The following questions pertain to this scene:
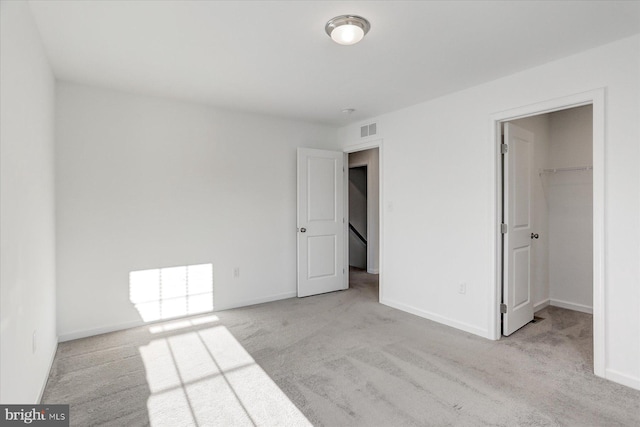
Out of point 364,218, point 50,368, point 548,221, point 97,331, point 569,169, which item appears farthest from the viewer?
point 364,218

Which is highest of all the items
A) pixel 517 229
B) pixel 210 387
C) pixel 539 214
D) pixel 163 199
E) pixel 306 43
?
pixel 306 43

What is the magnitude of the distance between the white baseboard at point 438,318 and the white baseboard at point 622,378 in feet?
3.07

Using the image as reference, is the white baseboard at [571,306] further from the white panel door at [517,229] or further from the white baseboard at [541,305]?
the white panel door at [517,229]

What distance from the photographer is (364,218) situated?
7098mm

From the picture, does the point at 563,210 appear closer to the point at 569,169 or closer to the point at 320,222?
the point at 569,169

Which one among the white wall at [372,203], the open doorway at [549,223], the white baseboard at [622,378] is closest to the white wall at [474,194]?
the white baseboard at [622,378]

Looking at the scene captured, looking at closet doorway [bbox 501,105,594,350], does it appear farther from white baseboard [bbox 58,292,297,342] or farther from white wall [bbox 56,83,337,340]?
white baseboard [bbox 58,292,297,342]

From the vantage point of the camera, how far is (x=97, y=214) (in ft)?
10.9

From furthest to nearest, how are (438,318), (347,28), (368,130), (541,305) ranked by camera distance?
(368,130) → (541,305) → (438,318) → (347,28)

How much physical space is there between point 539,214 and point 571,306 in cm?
119

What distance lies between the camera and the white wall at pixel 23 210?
5.16 ft

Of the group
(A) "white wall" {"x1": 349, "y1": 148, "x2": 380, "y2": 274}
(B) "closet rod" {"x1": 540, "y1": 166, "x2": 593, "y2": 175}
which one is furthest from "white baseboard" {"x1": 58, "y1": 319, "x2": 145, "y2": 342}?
(B) "closet rod" {"x1": 540, "y1": 166, "x2": 593, "y2": 175}
